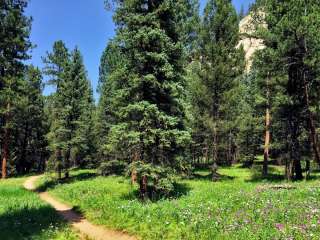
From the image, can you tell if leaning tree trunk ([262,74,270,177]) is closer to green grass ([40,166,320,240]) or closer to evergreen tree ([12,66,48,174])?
green grass ([40,166,320,240])

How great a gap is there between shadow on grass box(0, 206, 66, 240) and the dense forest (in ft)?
15.9

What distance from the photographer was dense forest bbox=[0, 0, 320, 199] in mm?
19203

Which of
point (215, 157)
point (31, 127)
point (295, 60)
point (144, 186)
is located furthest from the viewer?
point (31, 127)

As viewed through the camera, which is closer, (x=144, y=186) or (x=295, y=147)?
(x=144, y=186)

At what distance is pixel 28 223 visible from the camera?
15.0 metres

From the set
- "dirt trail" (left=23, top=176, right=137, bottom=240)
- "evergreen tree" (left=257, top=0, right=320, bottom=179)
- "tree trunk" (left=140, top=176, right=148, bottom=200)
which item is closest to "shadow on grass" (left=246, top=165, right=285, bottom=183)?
"evergreen tree" (left=257, top=0, right=320, bottom=179)

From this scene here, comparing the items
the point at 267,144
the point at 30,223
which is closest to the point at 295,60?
the point at 267,144

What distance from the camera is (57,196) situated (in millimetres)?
26500

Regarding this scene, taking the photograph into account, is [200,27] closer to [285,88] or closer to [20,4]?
[285,88]

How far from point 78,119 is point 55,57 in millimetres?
7188

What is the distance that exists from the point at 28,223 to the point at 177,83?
1055 centimetres

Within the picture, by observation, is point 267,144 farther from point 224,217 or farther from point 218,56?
point 224,217

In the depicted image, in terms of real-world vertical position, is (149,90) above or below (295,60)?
below

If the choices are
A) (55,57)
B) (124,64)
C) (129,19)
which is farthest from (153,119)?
(55,57)
